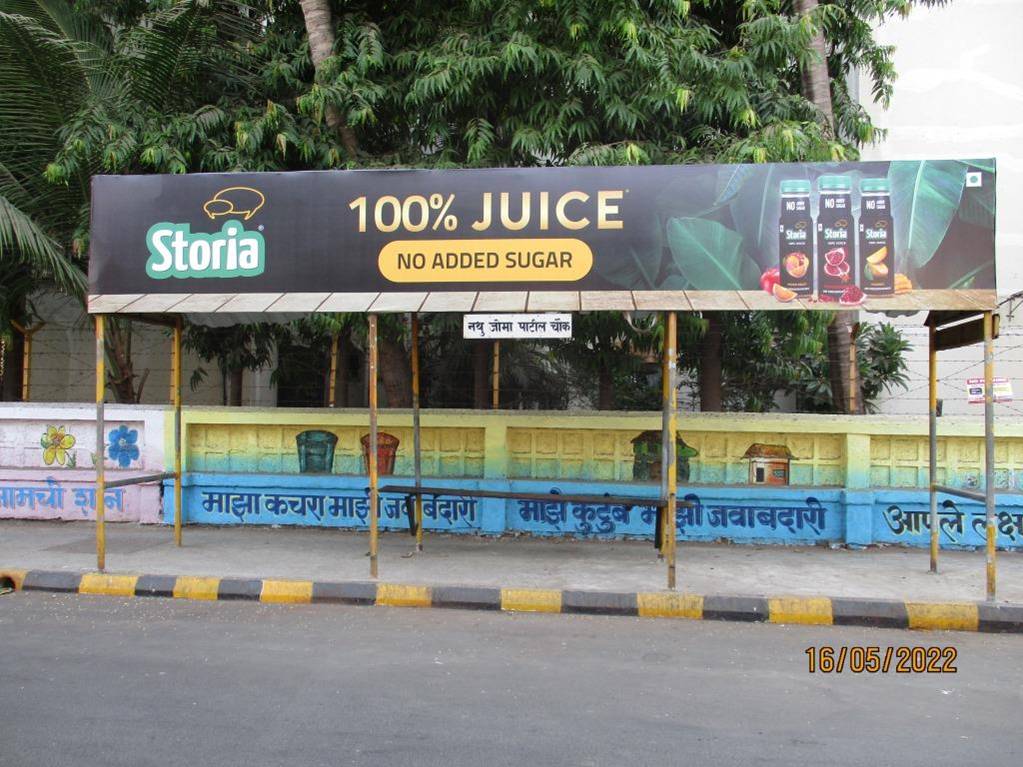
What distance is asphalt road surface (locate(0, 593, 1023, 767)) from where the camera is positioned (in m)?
3.82

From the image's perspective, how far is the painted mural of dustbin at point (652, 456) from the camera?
338 inches

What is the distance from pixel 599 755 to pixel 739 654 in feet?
6.32

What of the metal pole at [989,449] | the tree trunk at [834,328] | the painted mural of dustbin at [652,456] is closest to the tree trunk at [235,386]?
the painted mural of dustbin at [652,456]

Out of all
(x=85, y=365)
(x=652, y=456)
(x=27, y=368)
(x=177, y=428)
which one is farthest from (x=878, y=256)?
(x=85, y=365)

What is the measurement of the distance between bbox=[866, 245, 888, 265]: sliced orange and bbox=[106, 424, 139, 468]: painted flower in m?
7.73

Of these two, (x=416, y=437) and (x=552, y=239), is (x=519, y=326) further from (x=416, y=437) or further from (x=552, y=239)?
(x=416, y=437)

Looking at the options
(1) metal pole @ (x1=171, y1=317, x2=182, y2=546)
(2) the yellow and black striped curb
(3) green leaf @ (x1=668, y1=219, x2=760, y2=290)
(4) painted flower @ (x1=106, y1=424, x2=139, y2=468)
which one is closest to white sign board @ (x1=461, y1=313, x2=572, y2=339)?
(3) green leaf @ (x1=668, y1=219, x2=760, y2=290)

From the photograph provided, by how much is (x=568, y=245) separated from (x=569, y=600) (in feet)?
9.16

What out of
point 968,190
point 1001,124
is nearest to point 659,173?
point 968,190

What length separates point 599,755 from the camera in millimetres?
3777

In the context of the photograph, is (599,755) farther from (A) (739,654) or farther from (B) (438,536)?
(B) (438,536)

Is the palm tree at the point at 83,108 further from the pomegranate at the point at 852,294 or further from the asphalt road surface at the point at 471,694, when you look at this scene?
the pomegranate at the point at 852,294

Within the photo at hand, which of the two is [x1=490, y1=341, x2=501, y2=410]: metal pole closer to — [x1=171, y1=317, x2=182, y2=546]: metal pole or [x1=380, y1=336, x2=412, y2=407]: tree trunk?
[x1=380, y1=336, x2=412, y2=407]: tree trunk

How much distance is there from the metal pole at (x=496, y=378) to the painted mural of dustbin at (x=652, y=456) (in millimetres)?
1524
